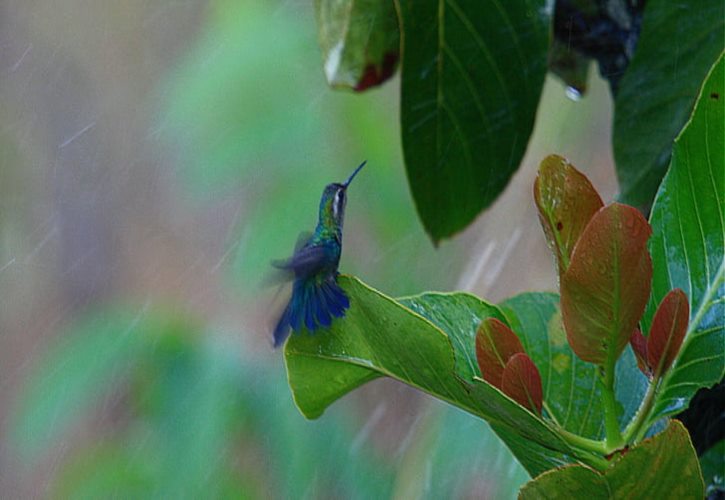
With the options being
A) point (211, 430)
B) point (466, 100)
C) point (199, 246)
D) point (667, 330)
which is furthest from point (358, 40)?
point (199, 246)

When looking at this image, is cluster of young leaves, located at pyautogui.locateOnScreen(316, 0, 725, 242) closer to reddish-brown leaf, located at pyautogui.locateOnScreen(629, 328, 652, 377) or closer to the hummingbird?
the hummingbird

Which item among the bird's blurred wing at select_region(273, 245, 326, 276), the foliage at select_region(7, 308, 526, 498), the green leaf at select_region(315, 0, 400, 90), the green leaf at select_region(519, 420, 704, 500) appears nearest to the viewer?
the green leaf at select_region(519, 420, 704, 500)

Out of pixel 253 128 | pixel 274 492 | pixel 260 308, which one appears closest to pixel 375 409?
pixel 260 308

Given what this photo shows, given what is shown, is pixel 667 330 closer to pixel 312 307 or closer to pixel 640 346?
pixel 640 346

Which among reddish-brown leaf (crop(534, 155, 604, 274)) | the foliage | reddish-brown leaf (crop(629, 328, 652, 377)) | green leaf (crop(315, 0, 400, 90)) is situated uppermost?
green leaf (crop(315, 0, 400, 90))

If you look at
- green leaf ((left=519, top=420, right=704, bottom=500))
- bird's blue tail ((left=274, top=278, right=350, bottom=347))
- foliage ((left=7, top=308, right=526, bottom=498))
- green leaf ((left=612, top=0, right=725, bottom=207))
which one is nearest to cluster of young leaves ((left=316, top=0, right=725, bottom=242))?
green leaf ((left=612, top=0, right=725, bottom=207))

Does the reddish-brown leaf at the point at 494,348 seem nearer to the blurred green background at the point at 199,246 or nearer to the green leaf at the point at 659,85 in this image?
the green leaf at the point at 659,85

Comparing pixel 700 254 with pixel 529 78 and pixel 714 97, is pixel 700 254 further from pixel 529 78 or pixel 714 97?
pixel 529 78
